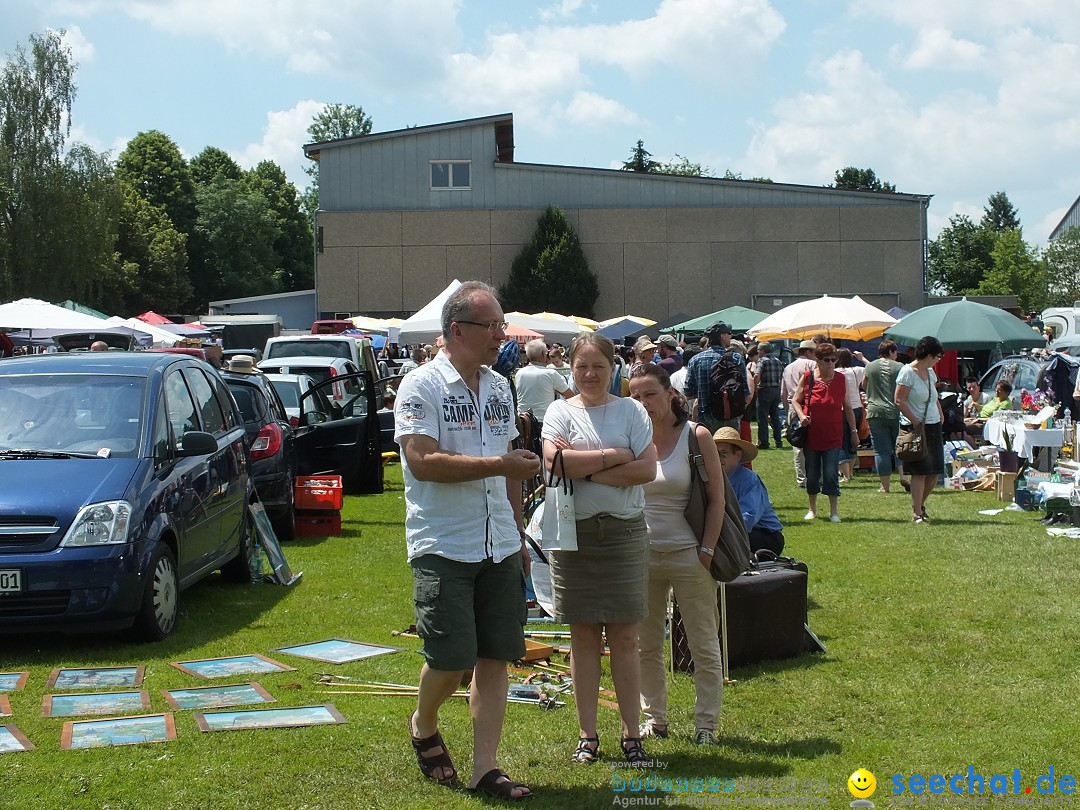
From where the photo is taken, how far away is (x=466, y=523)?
4586 mm

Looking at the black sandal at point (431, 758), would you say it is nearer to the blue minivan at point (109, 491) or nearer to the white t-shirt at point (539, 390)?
the blue minivan at point (109, 491)

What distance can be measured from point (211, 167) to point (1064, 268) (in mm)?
59211

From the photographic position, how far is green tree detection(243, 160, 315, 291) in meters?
89.7

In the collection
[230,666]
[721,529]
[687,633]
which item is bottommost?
[230,666]

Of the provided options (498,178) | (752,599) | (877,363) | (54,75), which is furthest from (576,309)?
(752,599)

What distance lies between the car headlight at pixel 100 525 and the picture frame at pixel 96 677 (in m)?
0.77

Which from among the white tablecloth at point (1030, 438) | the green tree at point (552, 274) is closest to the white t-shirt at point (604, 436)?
the white tablecloth at point (1030, 438)

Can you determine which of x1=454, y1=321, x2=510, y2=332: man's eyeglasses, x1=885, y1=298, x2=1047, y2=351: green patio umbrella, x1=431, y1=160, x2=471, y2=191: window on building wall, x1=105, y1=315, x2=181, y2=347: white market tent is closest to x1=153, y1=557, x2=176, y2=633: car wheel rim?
x1=454, y1=321, x2=510, y2=332: man's eyeglasses

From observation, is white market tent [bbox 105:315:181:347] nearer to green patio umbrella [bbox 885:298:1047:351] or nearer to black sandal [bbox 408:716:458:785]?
green patio umbrella [bbox 885:298:1047:351]

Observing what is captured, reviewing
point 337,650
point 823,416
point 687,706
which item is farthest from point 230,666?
point 823,416

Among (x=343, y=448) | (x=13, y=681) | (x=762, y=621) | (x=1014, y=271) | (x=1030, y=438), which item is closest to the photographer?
(x=13, y=681)

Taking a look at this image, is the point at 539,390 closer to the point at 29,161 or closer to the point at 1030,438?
the point at 1030,438

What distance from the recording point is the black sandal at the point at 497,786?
459 centimetres

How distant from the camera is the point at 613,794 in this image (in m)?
4.70
